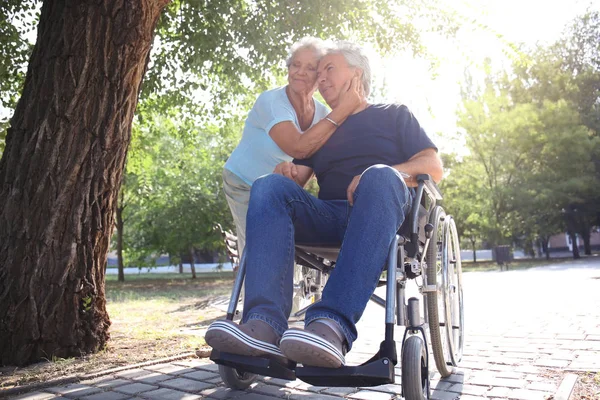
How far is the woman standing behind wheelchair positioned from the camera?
3.02 m

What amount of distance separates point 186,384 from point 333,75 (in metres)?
1.81

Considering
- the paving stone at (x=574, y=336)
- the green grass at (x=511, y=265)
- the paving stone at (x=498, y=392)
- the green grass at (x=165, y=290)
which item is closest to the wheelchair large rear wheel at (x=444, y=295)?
the paving stone at (x=498, y=392)

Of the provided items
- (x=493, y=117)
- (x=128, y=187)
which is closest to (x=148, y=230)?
(x=128, y=187)

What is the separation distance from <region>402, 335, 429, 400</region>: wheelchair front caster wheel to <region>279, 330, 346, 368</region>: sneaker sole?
1.04 ft

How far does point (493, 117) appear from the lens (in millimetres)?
27859

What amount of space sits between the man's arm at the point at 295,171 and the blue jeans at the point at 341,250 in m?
0.37

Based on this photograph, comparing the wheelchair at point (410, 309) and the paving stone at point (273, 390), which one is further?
the paving stone at point (273, 390)

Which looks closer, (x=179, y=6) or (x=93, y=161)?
(x=93, y=161)

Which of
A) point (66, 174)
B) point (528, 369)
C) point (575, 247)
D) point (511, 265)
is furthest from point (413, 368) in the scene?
point (575, 247)

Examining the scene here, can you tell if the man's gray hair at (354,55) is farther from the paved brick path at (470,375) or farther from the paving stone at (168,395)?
the paving stone at (168,395)

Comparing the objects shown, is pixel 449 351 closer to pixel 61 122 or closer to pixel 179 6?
pixel 61 122

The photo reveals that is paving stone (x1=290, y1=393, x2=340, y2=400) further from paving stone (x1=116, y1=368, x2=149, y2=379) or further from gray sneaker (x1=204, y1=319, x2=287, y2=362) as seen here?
Answer: paving stone (x1=116, y1=368, x2=149, y2=379)

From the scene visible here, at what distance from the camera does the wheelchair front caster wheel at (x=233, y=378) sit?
112 inches

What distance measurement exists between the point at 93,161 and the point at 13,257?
802 mm
